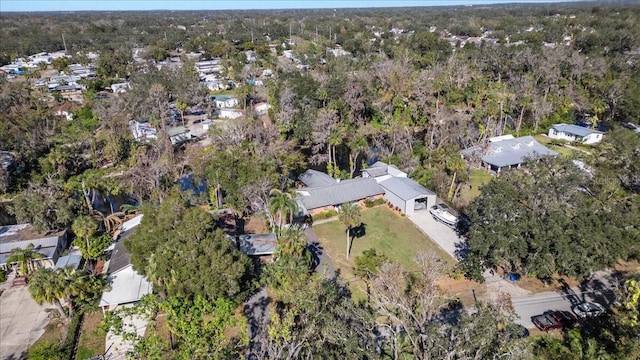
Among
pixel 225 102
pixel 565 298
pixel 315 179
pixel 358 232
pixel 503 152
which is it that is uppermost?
pixel 225 102

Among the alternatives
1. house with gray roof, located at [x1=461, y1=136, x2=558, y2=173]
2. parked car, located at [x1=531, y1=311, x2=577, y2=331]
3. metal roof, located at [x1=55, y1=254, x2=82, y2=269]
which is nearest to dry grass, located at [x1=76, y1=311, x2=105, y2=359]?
metal roof, located at [x1=55, y1=254, x2=82, y2=269]

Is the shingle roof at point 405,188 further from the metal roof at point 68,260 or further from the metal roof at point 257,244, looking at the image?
the metal roof at point 68,260

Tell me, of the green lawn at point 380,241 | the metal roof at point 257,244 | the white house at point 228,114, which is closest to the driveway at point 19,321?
the metal roof at point 257,244

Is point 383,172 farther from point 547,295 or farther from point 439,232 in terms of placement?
point 547,295

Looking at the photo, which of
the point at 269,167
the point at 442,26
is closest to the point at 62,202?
the point at 269,167

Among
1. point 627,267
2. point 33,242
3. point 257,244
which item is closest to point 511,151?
point 627,267

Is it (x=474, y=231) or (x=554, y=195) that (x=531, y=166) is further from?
(x=474, y=231)

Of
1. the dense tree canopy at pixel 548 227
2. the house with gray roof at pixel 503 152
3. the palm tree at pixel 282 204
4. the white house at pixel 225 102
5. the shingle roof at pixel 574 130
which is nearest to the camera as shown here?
the dense tree canopy at pixel 548 227
